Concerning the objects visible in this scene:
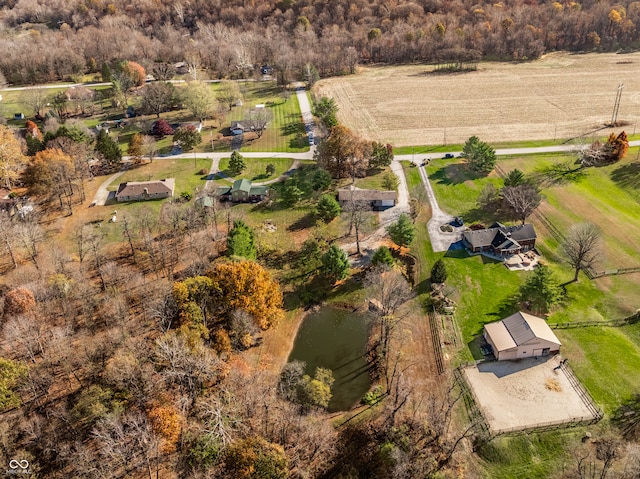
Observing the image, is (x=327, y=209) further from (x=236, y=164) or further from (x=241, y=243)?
(x=236, y=164)

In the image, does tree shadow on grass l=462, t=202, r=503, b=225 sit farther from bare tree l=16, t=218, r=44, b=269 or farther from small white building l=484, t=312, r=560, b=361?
bare tree l=16, t=218, r=44, b=269

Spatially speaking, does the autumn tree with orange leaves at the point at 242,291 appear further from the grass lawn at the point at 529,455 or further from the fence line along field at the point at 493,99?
the fence line along field at the point at 493,99

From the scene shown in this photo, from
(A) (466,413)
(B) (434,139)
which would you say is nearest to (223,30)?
(B) (434,139)

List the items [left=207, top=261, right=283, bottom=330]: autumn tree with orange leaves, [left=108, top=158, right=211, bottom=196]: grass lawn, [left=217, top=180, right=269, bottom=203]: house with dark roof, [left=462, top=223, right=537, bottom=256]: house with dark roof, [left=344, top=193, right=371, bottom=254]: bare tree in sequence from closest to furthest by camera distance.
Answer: [left=207, top=261, right=283, bottom=330]: autumn tree with orange leaves < [left=462, top=223, right=537, bottom=256]: house with dark roof < [left=344, top=193, right=371, bottom=254]: bare tree < [left=217, top=180, right=269, bottom=203]: house with dark roof < [left=108, top=158, right=211, bottom=196]: grass lawn

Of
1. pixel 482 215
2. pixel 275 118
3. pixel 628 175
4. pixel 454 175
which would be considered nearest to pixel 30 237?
pixel 482 215

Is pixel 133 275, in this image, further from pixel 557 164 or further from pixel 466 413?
pixel 557 164

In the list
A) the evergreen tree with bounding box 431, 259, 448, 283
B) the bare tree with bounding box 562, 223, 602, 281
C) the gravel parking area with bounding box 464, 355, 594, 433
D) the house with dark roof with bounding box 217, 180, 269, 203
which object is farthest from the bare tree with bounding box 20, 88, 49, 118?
the bare tree with bounding box 562, 223, 602, 281

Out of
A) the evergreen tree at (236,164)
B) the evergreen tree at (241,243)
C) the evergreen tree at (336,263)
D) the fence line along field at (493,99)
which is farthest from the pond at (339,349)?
the fence line along field at (493,99)
